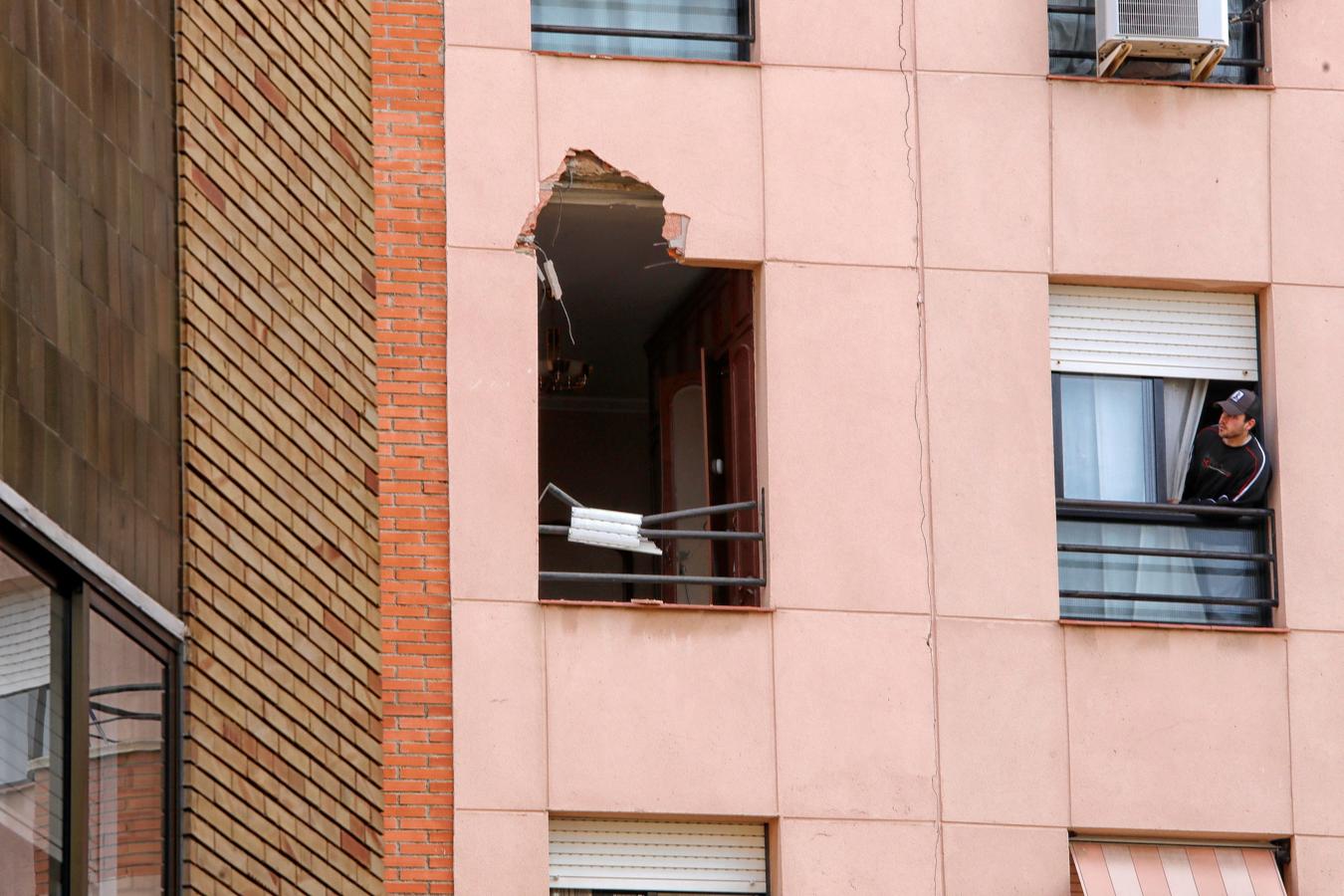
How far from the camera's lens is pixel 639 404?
2228 centimetres

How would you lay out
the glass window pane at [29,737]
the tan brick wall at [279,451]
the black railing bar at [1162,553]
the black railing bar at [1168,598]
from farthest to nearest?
the black railing bar at [1162,553], the black railing bar at [1168,598], the tan brick wall at [279,451], the glass window pane at [29,737]

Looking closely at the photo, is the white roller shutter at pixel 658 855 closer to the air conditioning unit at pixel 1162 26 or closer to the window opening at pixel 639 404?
the window opening at pixel 639 404

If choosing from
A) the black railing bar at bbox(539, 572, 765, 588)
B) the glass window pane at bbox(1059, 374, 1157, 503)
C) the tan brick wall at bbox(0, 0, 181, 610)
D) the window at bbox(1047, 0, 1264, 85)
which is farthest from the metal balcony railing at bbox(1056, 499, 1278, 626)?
the tan brick wall at bbox(0, 0, 181, 610)

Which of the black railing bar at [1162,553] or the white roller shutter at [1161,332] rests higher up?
the white roller shutter at [1161,332]

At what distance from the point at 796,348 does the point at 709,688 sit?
212cm

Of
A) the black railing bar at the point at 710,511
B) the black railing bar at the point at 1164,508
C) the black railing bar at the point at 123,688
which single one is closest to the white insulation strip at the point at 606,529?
the black railing bar at the point at 710,511

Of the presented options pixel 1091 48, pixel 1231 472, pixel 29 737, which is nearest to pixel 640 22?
pixel 1091 48

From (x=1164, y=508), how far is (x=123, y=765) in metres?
7.18

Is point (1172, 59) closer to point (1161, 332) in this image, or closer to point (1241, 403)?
point (1161, 332)

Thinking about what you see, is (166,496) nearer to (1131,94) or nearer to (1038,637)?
(1038,637)

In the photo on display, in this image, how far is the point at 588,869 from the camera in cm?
1477

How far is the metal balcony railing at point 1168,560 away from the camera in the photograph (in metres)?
15.8

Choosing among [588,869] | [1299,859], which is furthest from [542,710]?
[1299,859]

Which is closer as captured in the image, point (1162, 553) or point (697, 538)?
point (697, 538)
